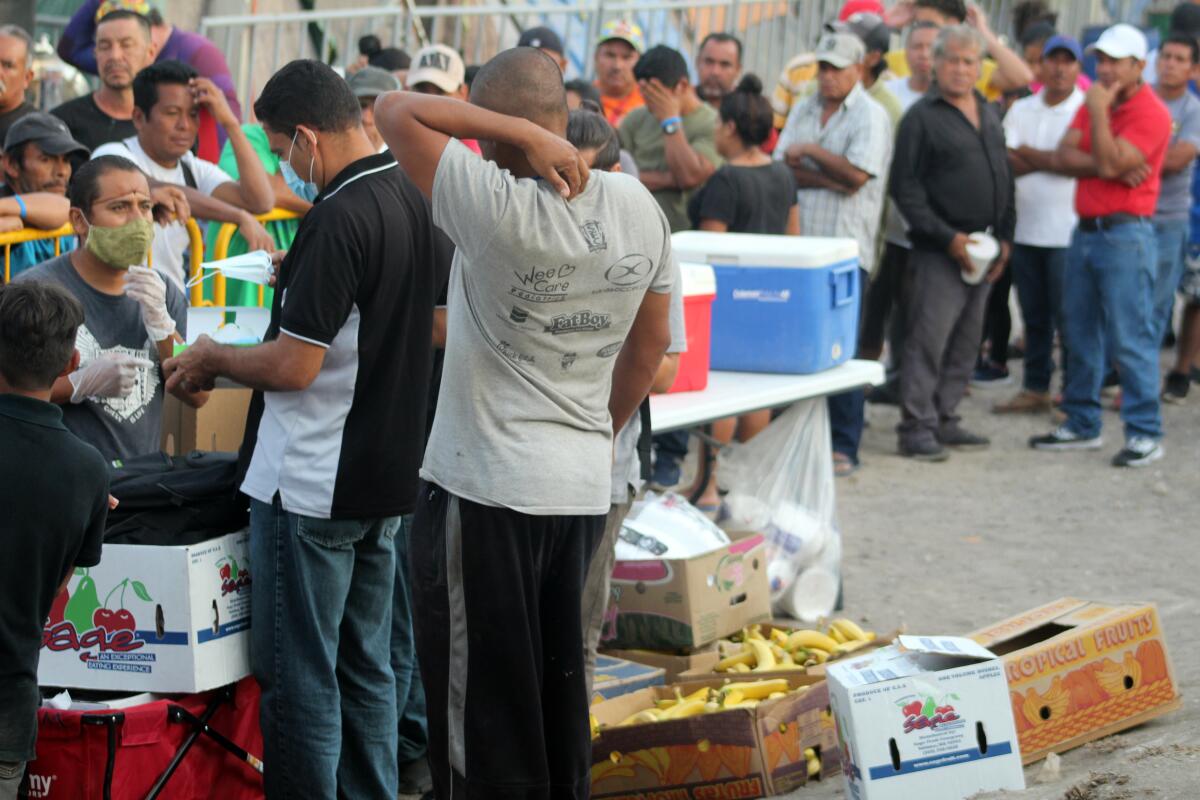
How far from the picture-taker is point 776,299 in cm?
653

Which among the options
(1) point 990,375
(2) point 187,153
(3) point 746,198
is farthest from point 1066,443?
(2) point 187,153

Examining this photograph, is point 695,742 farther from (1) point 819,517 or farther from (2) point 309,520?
(1) point 819,517

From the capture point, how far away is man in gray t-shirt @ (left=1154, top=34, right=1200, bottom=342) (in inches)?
394

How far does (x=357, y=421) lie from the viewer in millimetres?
3877

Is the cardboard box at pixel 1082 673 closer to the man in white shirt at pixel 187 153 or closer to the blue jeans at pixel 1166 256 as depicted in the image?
the man in white shirt at pixel 187 153

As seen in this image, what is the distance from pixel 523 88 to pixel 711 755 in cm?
225

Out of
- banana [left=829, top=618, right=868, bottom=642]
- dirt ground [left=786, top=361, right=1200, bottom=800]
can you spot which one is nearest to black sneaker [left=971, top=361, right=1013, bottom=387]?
dirt ground [left=786, top=361, right=1200, bottom=800]

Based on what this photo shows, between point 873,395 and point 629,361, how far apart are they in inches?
292

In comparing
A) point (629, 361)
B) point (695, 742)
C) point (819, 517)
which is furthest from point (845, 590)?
point (629, 361)

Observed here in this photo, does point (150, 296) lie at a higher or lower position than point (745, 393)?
higher

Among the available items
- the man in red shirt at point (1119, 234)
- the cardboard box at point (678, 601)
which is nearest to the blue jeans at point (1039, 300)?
the man in red shirt at point (1119, 234)

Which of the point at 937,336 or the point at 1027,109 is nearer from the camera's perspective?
the point at 937,336

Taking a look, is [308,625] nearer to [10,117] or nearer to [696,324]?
[696,324]

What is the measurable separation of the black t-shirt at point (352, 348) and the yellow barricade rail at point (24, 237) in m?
1.66
